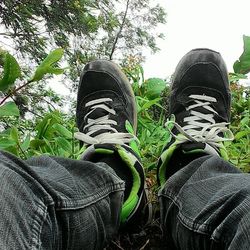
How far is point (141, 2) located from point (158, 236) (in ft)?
27.7

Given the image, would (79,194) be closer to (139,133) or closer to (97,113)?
(97,113)

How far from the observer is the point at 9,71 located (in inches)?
42.3

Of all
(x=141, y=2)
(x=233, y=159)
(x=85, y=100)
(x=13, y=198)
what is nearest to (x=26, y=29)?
(x=141, y=2)

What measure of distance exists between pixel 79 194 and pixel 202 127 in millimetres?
605

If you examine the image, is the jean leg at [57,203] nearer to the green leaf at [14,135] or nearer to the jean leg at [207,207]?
the jean leg at [207,207]

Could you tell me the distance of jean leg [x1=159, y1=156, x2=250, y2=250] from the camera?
0.71 m

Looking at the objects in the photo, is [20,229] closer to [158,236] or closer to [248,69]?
[158,236]

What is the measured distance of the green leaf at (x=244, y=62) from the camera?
4.84 ft

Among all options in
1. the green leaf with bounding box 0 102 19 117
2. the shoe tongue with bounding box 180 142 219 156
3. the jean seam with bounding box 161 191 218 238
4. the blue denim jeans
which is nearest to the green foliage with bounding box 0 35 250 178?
the green leaf with bounding box 0 102 19 117

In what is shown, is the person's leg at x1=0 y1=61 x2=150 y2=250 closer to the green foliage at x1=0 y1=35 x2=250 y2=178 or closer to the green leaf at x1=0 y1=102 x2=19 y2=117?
the green foliage at x1=0 y1=35 x2=250 y2=178

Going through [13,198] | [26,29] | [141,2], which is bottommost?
[13,198]

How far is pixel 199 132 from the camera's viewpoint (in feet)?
4.14

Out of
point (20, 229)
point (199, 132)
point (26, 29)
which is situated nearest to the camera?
point (20, 229)

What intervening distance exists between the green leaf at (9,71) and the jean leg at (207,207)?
43 centimetres
